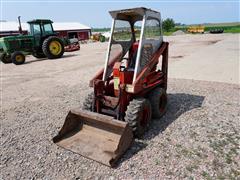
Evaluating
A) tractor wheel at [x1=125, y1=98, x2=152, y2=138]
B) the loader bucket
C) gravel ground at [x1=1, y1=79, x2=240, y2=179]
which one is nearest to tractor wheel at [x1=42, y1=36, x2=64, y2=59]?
gravel ground at [x1=1, y1=79, x2=240, y2=179]

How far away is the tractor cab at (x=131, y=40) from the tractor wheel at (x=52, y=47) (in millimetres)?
10252

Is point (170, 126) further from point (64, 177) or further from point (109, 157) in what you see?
point (64, 177)

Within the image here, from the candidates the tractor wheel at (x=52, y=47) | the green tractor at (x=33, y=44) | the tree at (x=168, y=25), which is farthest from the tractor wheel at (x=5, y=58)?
the tree at (x=168, y=25)

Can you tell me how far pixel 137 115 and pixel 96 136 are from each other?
0.77m

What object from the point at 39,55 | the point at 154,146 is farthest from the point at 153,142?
the point at 39,55

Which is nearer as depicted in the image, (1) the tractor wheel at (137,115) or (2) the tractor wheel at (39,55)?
(1) the tractor wheel at (137,115)

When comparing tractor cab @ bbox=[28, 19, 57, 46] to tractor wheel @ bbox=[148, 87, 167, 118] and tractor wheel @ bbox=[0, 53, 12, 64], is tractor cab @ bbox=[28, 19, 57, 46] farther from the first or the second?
tractor wheel @ bbox=[148, 87, 167, 118]

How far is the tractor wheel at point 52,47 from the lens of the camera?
1420 cm

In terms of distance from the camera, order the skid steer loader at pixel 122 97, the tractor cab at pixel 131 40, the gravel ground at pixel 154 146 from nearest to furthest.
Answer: the gravel ground at pixel 154 146 → the skid steer loader at pixel 122 97 → the tractor cab at pixel 131 40

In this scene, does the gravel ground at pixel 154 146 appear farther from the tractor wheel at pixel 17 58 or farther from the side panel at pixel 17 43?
the side panel at pixel 17 43

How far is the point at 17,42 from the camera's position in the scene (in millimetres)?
14078

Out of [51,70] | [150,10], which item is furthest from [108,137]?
[51,70]

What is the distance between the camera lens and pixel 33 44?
47.3 feet

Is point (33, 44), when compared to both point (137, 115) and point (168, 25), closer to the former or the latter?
point (137, 115)
